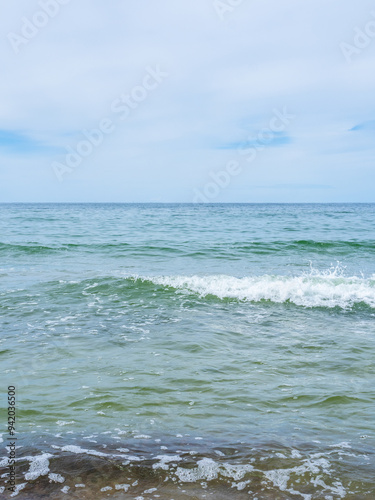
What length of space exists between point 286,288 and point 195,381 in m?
6.27

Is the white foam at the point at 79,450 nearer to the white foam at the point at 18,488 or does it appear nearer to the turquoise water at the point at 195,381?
the turquoise water at the point at 195,381

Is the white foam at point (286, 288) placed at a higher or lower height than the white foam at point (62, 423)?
higher

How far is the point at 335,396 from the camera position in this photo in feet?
17.4

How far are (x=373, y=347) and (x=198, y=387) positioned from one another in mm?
3240

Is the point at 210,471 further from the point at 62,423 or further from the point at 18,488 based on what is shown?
the point at 62,423

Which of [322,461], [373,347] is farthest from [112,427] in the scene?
[373,347]

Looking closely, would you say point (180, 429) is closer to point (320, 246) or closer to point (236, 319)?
point (236, 319)

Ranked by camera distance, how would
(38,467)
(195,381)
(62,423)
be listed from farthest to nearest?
1. (195,381)
2. (62,423)
3. (38,467)

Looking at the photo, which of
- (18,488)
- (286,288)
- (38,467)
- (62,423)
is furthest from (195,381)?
(286,288)

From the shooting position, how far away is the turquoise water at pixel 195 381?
384 cm

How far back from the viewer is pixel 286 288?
11.5 metres

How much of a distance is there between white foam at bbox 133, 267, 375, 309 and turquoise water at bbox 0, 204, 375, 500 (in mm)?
50

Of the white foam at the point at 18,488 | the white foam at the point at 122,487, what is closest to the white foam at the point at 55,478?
the white foam at the point at 18,488

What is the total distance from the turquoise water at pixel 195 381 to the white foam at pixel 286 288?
0.05 meters
